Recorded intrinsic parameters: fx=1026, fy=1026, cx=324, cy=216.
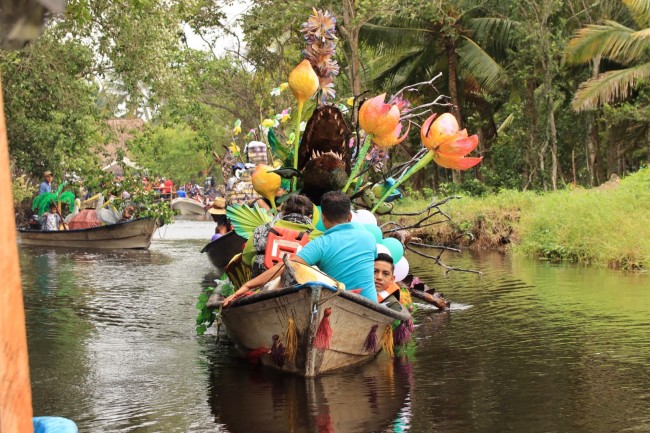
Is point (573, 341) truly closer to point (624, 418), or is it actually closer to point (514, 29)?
point (624, 418)

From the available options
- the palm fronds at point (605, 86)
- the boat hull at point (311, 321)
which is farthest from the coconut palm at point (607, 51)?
the boat hull at point (311, 321)

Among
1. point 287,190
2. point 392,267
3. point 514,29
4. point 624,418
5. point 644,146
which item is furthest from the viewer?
point 644,146

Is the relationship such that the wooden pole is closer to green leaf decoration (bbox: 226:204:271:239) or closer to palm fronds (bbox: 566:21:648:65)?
green leaf decoration (bbox: 226:204:271:239)

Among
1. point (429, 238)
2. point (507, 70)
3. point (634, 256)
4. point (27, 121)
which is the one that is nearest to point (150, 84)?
point (27, 121)

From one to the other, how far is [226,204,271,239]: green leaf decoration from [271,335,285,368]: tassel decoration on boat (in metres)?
2.00

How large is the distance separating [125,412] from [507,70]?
27244mm

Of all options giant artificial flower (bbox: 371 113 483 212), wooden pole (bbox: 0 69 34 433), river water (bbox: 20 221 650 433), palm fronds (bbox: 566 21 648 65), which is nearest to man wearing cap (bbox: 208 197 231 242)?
river water (bbox: 20 221 650 433)

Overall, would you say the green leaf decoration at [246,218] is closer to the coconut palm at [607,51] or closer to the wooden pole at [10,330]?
the wooden pole at [10,330]

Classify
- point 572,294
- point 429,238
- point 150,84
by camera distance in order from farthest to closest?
point 429,238 → point 150,84 → point 572,294

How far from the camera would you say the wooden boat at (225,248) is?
57.4ft

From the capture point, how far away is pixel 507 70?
Result: 33438 millimetres

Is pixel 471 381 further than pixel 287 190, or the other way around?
pixel 287 190

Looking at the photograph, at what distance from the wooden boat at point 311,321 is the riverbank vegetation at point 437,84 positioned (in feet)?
16.9

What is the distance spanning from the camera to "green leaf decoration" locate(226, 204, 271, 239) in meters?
10.9
